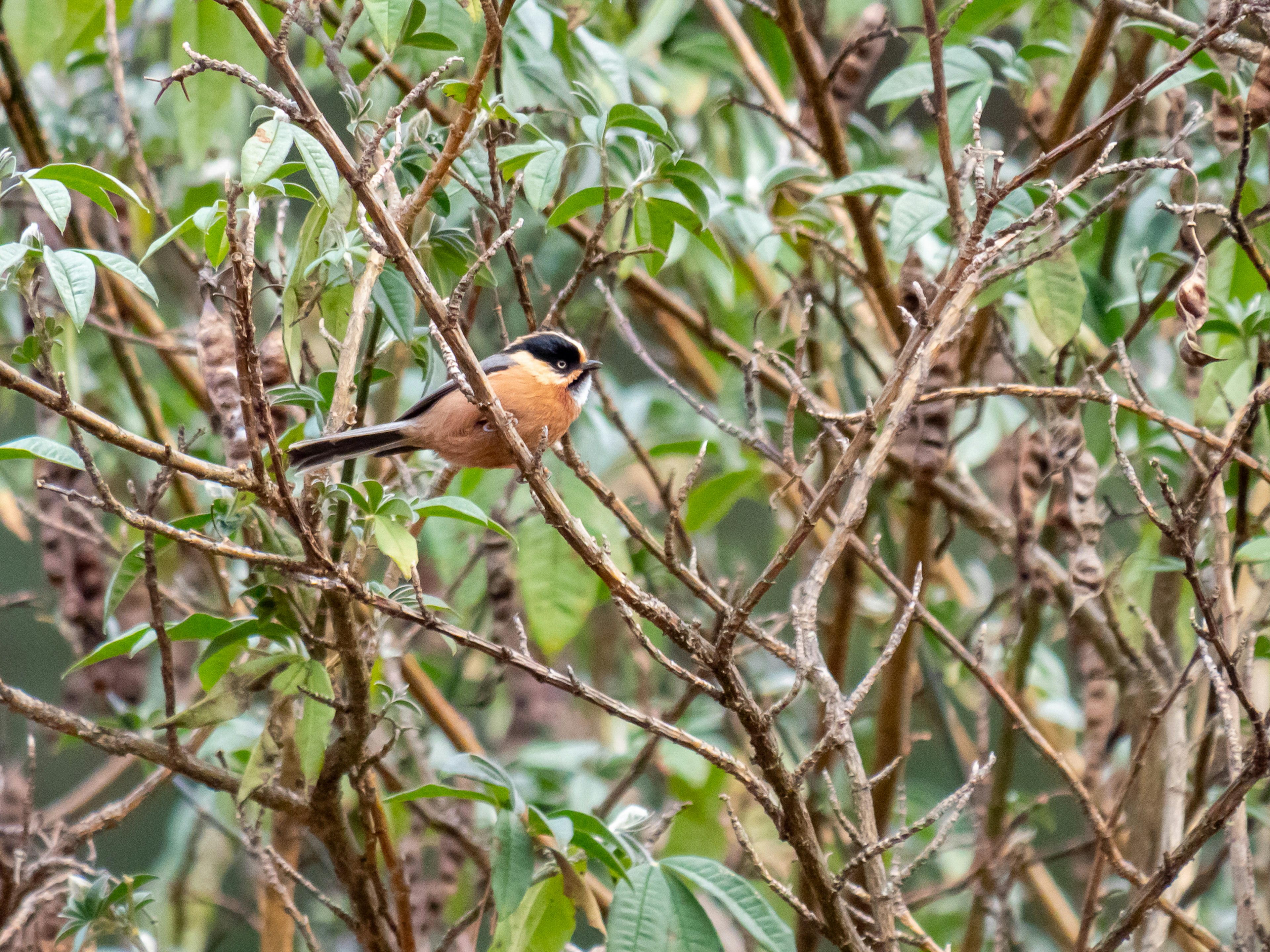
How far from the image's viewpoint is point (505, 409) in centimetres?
272

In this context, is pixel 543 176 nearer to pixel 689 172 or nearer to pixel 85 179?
pixel 689 172

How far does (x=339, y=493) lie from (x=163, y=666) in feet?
1.78

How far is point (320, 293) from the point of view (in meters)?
2.14

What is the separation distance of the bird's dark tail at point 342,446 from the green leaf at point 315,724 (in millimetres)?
406

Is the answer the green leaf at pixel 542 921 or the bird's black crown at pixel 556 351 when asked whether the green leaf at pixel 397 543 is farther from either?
the bird's black crown at pixel 556 351

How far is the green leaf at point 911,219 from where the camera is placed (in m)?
2.45

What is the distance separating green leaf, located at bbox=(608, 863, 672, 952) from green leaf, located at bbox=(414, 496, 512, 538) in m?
0.66

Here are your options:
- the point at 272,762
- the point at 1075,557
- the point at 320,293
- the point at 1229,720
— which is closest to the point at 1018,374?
the point at 1075,557

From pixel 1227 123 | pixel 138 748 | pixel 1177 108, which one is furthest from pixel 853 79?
pixel 138 748

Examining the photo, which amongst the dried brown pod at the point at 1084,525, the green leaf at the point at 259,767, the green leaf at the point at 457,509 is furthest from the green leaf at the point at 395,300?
the dried brown pod at the point at 1084,525

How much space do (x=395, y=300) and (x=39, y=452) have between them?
25.4 inches

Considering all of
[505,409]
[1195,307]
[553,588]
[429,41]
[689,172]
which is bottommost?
[553,588]

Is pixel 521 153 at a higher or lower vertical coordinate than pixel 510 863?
higher

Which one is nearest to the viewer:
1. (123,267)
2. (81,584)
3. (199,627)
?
(123,267)
